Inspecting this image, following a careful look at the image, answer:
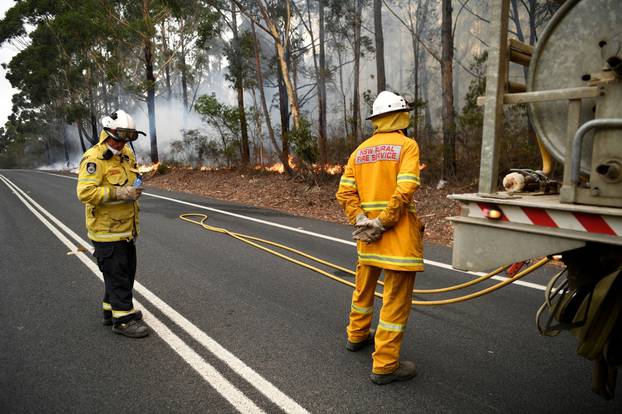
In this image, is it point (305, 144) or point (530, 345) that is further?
point (305, 144)

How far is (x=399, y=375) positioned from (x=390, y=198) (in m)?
1.31

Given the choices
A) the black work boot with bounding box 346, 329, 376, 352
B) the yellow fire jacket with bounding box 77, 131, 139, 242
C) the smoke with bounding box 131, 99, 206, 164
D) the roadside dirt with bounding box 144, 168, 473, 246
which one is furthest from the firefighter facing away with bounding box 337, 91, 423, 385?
the smoke with bounding box 131, 99, 206, 164

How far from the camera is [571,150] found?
2.16 meters

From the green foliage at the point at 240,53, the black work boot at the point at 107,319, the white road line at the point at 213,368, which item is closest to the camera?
the white road line at the point at 213,368

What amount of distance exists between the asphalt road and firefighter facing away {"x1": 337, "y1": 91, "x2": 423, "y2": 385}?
0.25m

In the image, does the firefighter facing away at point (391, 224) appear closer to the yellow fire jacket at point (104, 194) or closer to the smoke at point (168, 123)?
the yellow fire jacket at point (104, 194)

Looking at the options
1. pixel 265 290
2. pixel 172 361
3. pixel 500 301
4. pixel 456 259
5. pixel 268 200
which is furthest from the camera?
pixel 268 200

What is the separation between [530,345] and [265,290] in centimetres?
285

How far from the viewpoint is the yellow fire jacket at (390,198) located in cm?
308

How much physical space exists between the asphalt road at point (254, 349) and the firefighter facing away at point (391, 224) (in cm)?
25

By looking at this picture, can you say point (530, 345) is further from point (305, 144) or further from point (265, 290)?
point (305, 144)

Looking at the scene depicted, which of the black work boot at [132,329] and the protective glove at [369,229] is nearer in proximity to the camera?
the protective glove at [369,229]

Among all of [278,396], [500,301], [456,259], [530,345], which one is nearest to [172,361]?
[278,396]

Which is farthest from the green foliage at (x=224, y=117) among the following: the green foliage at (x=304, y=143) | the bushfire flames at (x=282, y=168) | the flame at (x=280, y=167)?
the green foliage at (x=304, y=143)
